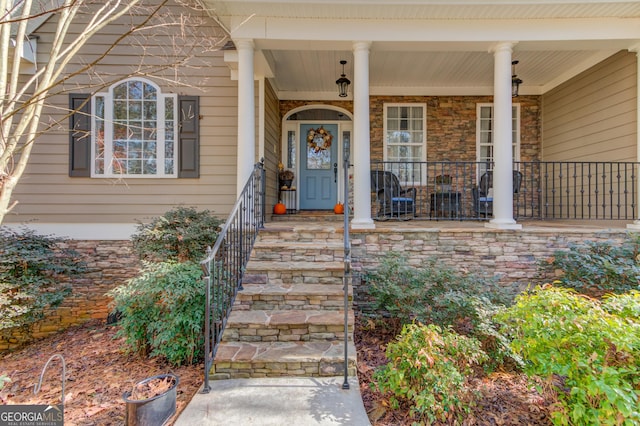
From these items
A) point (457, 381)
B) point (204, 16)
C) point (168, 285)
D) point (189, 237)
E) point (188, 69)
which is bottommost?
point (457, 381)

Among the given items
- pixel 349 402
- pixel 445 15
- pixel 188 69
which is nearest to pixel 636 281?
pixel 349 402

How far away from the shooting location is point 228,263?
11.0ft

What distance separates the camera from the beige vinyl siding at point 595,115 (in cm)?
513

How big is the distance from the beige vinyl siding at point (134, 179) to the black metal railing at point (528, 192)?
2578mm

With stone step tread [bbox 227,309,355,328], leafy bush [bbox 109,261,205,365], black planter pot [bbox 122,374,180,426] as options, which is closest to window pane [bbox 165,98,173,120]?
Result: leafy bush [bbox 109,261,205,365]

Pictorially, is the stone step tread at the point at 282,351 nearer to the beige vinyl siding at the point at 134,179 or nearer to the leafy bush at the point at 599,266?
the leafy bush at the point at 599,266

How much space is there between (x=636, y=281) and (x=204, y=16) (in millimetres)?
6697

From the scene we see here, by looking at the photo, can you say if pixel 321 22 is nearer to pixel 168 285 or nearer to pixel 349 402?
pixel 168 285

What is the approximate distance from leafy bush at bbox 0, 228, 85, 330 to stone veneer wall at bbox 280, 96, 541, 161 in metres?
5.86

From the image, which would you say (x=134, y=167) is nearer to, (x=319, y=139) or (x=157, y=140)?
(x=157, y=140)

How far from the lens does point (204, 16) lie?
5336mm

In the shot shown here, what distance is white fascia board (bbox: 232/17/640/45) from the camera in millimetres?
4465

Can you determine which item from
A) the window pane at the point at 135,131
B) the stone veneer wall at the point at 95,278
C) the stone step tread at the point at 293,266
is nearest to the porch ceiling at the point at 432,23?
the window pane at the point at 135,131

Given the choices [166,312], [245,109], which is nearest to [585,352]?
[166,312]
